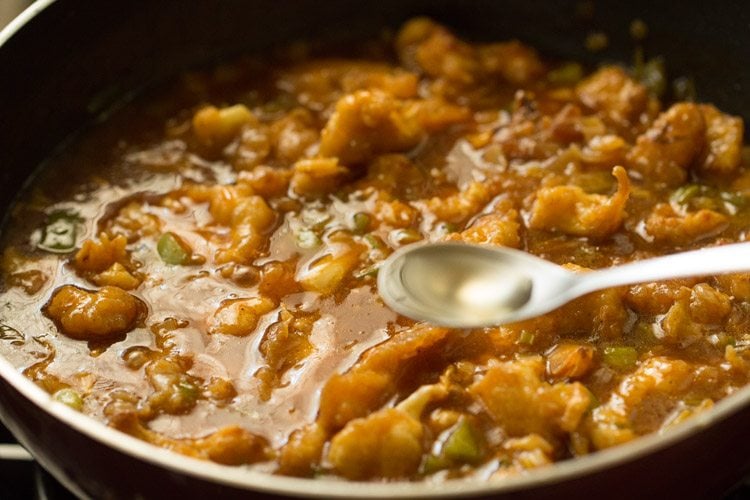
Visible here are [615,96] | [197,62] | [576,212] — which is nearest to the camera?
[576,212]

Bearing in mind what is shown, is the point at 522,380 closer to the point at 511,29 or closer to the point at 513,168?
the point at 513,168

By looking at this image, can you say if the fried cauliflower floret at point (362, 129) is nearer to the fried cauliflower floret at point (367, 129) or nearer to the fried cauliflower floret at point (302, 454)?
the fried cauliflower floret at point (367, 129)

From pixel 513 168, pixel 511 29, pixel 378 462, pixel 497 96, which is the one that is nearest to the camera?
pixel 378 462

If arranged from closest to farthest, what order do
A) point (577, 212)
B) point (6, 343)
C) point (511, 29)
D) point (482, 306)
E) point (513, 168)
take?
point (482, 306) < point (6, 343) < point (577, 212) < point (513, 168) < point (511, 29)

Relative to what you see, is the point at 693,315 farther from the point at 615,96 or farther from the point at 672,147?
the point at 615,96

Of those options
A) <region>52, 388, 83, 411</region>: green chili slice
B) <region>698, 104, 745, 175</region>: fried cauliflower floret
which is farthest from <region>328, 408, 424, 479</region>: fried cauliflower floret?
<region>698, 104, 745, 175</region>: fried cauliflower floret

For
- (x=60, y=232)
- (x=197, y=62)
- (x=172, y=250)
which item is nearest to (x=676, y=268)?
(x=172, y=250)

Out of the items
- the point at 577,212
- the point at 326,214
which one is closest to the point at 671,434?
the point at 577,212

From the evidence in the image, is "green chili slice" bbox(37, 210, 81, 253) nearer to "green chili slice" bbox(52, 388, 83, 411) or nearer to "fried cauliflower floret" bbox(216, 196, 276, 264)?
"fried cauliflower floret" bbox(216, 196, 276, 264)
